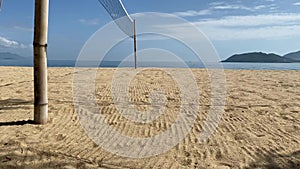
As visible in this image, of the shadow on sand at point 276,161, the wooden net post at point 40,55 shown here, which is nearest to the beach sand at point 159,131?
the shadow on sand at point 276,161

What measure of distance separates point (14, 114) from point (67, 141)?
2196mm

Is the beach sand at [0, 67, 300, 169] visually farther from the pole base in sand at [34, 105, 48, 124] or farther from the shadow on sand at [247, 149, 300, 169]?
the pole base in sand at [34, 105, 48, 124]

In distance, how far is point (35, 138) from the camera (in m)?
4.30

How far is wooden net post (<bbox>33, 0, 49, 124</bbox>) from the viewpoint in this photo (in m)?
4.68

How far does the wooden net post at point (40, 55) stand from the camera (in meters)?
4.68

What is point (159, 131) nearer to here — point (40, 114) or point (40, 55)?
point (40, 114)

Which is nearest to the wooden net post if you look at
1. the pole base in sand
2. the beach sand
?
the pole base in sand

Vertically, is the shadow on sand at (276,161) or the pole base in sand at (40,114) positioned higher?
the pole base in sand at (40,114)

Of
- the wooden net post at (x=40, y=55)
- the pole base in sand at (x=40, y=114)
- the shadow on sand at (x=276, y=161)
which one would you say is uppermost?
the wooden net post at (x=40, y=55)

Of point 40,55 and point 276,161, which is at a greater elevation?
point 40,55

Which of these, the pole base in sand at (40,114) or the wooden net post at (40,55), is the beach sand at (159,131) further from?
the wooden net post at (40,55)

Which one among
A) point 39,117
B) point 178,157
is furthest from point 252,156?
point 39,117

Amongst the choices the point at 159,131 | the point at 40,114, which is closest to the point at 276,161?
the point at 159,131

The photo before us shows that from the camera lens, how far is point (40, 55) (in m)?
4.79
